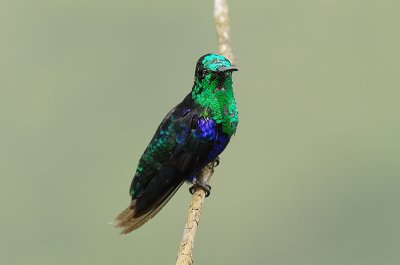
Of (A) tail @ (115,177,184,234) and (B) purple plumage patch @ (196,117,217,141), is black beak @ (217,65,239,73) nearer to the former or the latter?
(B) purple plumage patch @ (196,117,217,141)

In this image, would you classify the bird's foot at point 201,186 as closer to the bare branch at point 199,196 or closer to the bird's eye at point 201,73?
the bare branch at point 199,196

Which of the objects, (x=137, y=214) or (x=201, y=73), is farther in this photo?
(x=137, y=214)

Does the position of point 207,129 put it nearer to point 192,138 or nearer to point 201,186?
point 192,138

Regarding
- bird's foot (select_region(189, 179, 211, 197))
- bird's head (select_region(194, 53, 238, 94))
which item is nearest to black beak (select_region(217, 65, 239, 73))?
bird's head (select_region(194, 53, 238, 94))

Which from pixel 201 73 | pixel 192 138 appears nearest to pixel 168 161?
pixel 192 138

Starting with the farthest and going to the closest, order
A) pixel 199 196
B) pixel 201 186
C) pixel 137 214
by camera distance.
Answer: pixel 137 214 → pixel 201 186 → pixel 199 196

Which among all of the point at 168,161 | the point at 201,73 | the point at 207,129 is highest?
the point at 201,73

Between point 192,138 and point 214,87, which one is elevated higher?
point 214,87

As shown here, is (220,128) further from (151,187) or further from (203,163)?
(151,187)

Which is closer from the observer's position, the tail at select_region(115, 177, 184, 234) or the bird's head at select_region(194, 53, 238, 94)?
the bird's head at select_region(194, 53, 238, 94)

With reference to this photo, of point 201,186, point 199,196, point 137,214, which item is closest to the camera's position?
point 199,196
